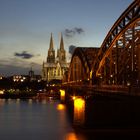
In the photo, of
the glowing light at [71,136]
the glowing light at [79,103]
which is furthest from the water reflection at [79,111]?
the glowing light at [71,136]

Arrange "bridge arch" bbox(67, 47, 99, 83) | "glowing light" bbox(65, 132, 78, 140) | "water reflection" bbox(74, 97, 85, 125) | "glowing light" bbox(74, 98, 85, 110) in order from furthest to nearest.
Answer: "bridge arch" bbox(67, 47, 99, 83) < "glowing light" bbox(74, 98, 85, 110) < "water reflection" bbox(74, 97, 85, 125) < "glowing light" bbox(65, 132, 78, 140)

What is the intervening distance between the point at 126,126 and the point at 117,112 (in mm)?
1965

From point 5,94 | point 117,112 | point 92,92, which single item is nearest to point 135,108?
point 117,112

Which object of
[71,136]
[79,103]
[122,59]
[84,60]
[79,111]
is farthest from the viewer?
[84,60]

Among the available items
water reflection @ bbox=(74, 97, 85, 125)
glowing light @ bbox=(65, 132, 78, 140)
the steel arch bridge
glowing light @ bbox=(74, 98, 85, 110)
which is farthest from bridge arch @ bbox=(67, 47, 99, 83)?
glowing light @ bbox=(65, 132, 78, 140)

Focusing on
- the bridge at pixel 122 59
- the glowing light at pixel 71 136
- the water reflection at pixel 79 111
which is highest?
the bridge at pixel 122 59

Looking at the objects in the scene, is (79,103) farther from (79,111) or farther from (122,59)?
(122,59)

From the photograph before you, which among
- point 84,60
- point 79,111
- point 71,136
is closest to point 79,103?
point 79,111

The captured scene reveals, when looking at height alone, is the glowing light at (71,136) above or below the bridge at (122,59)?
below

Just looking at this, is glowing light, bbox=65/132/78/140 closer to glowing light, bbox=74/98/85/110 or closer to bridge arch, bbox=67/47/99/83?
glowing light, bbox=74/98/85/110

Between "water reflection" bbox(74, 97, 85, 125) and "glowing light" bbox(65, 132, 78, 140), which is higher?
"water reflection" bbox(74, 97, 85, 125)

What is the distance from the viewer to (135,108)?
178 ft

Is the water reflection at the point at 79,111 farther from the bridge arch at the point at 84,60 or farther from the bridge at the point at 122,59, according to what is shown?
the bridge arch at the point at 84,60

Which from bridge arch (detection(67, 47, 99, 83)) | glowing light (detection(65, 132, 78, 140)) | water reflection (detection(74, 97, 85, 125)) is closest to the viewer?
glowing light (detection(65, 132, 78, 140))
